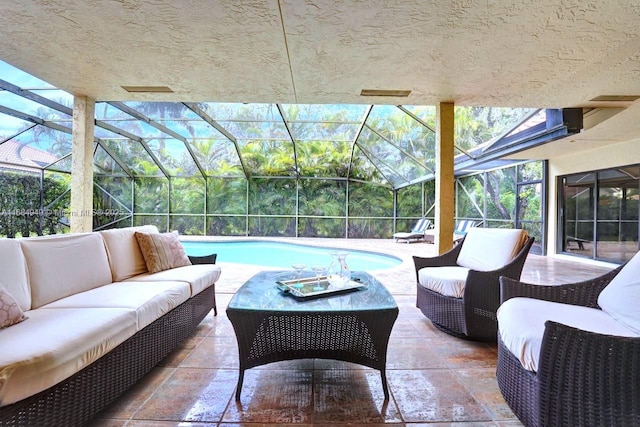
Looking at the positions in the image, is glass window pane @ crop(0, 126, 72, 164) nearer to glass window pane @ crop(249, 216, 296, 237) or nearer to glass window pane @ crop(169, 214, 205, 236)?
glass window pane @ crop(169, 214, 205, 236)

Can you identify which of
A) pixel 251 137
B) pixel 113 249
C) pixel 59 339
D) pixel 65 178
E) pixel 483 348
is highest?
pixel 251 137

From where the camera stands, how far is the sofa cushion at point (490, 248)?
282cm

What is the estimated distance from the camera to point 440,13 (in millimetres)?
2234

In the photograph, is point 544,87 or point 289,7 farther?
point 544,87

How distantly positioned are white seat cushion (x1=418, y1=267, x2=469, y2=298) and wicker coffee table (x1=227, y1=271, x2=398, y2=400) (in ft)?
3.35

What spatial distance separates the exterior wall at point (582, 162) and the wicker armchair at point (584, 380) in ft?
22.0

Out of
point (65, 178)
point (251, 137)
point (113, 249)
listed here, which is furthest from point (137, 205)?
point (113, 249)

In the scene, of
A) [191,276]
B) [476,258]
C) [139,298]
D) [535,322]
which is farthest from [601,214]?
[139,298]

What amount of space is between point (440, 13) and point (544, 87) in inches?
82.8

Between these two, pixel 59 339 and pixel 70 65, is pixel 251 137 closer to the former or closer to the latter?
pixel 70 65

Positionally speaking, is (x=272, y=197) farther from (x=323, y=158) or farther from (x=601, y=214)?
(x=601, y=214)

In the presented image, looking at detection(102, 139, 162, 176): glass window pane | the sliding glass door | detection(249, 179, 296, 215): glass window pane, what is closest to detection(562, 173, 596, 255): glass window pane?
the sliding glass door

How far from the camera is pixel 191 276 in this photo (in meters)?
2.67

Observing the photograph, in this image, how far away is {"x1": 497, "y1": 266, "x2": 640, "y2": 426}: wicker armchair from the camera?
4.06ft
